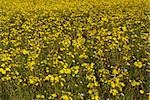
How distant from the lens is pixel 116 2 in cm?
896

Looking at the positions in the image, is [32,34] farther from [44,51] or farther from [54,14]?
[54,14]

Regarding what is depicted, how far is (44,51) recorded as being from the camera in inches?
183

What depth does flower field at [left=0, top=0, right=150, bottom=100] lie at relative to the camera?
131 inches

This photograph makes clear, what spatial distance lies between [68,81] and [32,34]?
2.32 metres

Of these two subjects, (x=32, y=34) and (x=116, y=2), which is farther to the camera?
(x=116, y=2)

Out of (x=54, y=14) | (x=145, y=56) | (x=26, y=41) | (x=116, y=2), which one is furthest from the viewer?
(x=116, y=2)

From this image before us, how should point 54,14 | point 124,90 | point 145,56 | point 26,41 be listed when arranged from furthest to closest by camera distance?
point 54,14, point 26,41, point 145,56, point 124,90

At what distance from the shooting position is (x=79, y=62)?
164 inches

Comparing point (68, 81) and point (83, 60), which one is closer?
point (68, 81)

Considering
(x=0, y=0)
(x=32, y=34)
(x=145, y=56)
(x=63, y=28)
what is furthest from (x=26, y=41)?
(x=0, y=0)

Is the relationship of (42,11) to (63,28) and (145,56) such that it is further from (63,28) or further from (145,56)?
(145,56)

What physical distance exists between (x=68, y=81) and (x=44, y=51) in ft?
3.96

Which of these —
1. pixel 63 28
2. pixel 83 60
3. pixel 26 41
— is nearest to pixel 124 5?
pixel 63 28

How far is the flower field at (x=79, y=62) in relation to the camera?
332 centimetres
